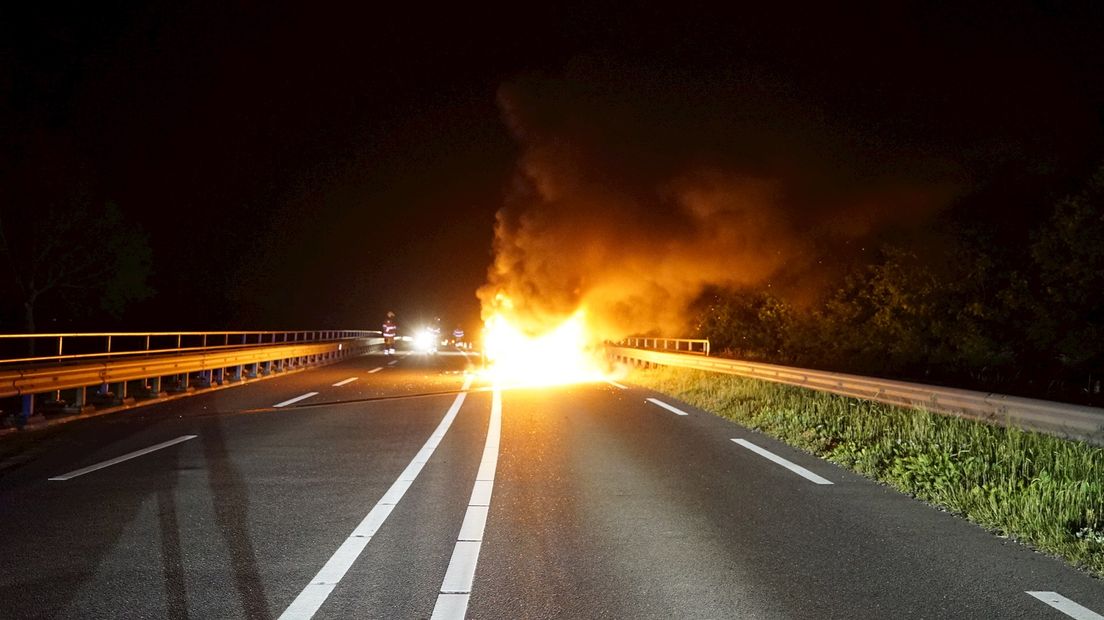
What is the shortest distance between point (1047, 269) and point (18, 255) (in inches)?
2244

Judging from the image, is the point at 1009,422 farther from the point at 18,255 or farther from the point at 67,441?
the point at 18,255

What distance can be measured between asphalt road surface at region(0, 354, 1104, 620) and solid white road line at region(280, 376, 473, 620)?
0.7 inches

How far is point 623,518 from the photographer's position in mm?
5949

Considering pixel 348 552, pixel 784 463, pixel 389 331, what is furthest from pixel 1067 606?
pixel 389 331

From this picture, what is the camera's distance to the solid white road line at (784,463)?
25.1ft

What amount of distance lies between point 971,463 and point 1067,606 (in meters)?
3.41

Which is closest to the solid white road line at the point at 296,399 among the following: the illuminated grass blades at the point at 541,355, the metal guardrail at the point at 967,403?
the illuminated grass blades at the point at 541,355

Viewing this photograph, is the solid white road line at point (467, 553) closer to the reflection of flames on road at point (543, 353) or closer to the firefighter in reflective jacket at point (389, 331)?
the reflection of flames on road at point (543, 353)

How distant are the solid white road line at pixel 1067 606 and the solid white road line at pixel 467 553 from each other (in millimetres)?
3240

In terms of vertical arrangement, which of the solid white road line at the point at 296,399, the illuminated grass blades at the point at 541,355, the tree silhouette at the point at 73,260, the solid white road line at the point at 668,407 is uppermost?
the tree silhouette at the point at 73,260

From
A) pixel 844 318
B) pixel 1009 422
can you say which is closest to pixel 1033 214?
pixel 844 318

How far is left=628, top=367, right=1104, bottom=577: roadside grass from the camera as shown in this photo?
17.9 ft

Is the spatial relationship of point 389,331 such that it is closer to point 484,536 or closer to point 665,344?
point 665,344

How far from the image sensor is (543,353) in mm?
38250
